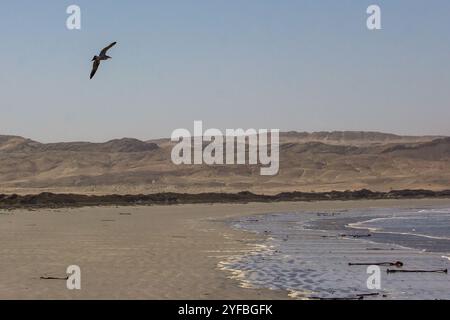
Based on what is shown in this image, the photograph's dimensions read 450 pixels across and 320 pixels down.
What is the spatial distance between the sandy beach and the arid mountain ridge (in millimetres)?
62274

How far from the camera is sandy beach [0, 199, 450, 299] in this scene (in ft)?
48.9

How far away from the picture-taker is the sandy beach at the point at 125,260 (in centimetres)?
1489

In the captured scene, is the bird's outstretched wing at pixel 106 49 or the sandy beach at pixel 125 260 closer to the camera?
the sandy beach at pixel 125 260

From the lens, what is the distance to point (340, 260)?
20469 millimetres

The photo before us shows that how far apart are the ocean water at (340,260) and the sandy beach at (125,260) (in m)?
0.61

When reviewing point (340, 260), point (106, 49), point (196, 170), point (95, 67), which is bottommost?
point (340, 260)

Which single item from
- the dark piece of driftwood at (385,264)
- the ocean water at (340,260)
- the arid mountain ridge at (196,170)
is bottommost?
the ocean water at (340,260)

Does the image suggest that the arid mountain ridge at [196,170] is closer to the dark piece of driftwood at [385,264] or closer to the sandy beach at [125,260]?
the sandy beach at [125,260]

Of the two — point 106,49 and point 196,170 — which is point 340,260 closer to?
point 106,49

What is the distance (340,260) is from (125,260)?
506cm

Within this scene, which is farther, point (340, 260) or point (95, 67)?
point (95, 67)

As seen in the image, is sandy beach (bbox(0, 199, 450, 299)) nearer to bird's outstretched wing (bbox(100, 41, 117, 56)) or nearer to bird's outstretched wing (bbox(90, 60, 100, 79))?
bird's outstretched wing (bbox(90, 60, 100, 79))

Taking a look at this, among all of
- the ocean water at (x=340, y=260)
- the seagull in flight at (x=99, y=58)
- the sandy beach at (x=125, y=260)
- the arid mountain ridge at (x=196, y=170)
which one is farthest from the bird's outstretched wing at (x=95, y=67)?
the arid mountain ridge at (x=196, y=170)

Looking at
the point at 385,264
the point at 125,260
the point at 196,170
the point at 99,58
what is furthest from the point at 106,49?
the point at 196,170
